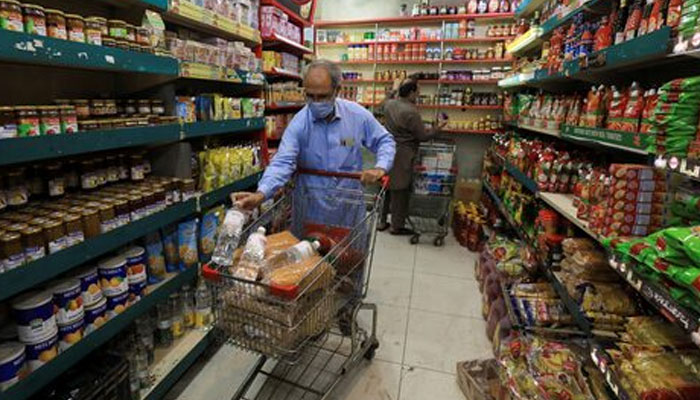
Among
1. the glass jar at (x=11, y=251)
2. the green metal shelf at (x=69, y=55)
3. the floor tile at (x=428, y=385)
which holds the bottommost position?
the floor tile at (x=428, y=385)

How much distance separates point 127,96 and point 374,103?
4.64 metres

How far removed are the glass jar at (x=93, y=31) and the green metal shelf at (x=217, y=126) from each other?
2.25 ft

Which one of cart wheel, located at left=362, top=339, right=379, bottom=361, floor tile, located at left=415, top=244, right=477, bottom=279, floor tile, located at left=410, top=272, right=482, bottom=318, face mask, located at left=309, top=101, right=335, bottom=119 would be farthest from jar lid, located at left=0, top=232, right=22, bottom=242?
floor tile, located at left=415, top=244, right=477, bottom=279

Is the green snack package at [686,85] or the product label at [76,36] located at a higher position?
the product label at [76,36]

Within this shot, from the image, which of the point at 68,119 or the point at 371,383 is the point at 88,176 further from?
the point at 371,383

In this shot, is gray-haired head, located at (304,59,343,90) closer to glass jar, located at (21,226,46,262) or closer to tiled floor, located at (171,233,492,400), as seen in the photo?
glass jar, located at (21,226,46,262)

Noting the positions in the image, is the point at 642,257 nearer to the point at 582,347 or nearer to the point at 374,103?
the point at 582,347

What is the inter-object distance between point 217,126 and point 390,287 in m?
2.10

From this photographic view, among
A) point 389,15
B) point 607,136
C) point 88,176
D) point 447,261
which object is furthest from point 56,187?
point 389,15

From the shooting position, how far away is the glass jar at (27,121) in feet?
4.70

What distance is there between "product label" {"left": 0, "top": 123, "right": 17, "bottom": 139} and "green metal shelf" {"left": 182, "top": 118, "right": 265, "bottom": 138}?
933mm

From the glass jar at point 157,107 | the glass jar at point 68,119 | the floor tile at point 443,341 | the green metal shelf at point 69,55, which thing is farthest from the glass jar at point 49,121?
the floor tile at point 443,341

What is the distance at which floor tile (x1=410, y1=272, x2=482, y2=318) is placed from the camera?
3310 millimetres

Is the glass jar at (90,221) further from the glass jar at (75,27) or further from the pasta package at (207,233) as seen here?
the pasta package at (207,233)
